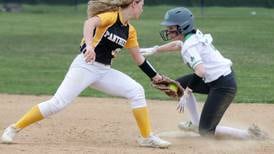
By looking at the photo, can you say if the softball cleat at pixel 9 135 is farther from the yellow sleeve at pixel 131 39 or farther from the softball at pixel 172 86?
the softball at pixel 172 86

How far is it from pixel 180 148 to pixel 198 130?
27.8 inches

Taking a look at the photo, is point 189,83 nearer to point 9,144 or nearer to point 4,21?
point 9,144

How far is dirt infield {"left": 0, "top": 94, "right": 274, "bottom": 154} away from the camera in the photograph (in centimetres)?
746

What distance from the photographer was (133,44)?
7719 millimetres

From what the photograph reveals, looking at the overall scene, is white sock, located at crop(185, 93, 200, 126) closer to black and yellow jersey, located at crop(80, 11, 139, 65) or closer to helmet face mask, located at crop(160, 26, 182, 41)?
helmet face mask, located at crop(160, 26, 182, 41)

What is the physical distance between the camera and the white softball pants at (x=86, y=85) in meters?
7.42

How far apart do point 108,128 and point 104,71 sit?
1676 millimetres

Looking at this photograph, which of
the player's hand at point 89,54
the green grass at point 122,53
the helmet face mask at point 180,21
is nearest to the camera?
the player's hand at point 89,54

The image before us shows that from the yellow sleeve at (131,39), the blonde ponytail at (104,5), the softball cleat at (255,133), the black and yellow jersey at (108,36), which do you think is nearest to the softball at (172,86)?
the yellow sleeve at (131,39)

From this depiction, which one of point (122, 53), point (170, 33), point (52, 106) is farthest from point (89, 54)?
point (122, 53)

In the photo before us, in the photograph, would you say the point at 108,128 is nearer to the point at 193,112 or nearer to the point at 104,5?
the point at 193,112

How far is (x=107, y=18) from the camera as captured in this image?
730 centimetres

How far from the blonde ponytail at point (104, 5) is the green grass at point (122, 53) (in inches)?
188

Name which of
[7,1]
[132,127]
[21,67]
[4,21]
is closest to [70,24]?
[4,21]
